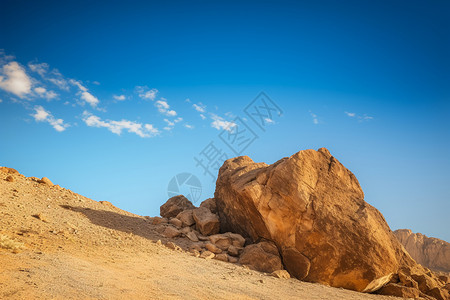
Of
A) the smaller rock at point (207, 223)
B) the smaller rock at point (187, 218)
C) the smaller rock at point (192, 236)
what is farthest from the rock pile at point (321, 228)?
the smaller rock at point (187, 218)

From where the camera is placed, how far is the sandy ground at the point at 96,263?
666 centimetres

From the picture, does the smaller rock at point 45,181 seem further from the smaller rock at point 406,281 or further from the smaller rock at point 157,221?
the smaller rock at point 406,281

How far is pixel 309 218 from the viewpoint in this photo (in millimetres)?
13000

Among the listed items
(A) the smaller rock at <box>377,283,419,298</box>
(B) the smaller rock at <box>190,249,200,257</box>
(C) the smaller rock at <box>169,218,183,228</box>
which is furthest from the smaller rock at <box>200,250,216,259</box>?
(A) the smaller rock at <box>377,283,419,298</box>

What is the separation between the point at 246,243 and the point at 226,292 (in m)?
6.98

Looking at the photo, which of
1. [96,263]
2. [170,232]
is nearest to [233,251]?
[170,232]

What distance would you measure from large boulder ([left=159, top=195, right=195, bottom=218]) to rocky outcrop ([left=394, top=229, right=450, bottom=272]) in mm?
41986

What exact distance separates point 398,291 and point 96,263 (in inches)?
509

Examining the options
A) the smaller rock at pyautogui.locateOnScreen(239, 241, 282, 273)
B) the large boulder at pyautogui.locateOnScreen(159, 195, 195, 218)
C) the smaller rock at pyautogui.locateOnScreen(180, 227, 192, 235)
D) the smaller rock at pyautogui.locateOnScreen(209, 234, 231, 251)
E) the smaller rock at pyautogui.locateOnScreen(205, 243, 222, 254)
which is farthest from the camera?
the large boulder at pyautogui.locateOnScreen(159, 195, 195, 218)

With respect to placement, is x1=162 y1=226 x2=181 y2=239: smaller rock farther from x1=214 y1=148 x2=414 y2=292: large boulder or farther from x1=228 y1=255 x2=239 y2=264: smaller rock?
x1=214 y1=148 x2=414 y2=292: large boulder

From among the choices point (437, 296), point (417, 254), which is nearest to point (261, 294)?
point (437, 296)

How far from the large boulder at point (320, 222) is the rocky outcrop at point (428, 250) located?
36340 millimetres

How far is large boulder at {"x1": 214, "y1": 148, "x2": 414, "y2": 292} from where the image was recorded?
490 inches

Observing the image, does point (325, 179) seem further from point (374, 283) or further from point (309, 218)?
point (374, 283)
